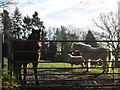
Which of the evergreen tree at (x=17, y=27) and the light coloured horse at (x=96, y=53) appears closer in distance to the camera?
the light coloured horse at (x=96, y=53)

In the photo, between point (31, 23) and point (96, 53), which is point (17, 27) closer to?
point (31, 23)

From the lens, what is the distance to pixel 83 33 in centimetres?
3738

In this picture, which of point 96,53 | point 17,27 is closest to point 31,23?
point 17,27

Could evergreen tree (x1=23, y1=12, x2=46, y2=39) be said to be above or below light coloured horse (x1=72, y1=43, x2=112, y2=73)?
above

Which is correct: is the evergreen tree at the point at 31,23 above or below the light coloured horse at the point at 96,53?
above

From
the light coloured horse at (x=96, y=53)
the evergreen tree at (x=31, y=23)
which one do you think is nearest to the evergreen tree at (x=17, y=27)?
the evergreen tree at (x=31, y=23)

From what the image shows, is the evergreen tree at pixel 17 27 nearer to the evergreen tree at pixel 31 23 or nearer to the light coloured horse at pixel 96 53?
the evergreen tree at pixel 31 23

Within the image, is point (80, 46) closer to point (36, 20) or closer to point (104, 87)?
point (104, 87)

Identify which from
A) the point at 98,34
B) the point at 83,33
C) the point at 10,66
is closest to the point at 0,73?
the point at 10,66

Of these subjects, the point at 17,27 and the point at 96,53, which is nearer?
the point at 96,53

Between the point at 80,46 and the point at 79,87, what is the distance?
413 centimetres

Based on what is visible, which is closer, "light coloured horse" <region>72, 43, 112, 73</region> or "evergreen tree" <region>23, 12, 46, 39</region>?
"light coloured horse" <region>72, 43, 112, 73</region>

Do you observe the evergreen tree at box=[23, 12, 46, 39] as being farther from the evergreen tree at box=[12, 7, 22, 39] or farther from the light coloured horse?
the light coloured horse

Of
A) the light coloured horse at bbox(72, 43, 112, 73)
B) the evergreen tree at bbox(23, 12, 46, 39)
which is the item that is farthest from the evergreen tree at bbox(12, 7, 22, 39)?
the light coloured horse at bbox(72, 43, 112, 73)
